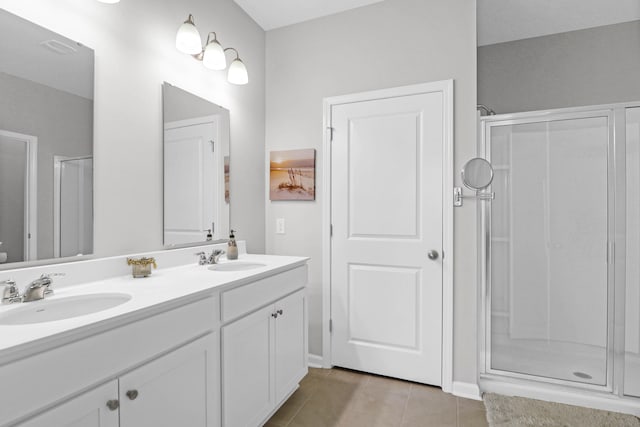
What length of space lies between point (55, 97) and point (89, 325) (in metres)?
1.04

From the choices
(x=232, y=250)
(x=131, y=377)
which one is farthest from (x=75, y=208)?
(x=232, y=250)

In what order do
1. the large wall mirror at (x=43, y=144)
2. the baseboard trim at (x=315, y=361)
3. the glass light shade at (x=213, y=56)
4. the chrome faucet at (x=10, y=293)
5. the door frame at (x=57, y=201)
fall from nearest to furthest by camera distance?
the chrome faucet at (x=10, y=293) < the large wall mirror at (x=43, y=144) < the door frame at (x=57, y=201) < the glass light shade at (x=213, y=56) < the baseboard trim at (x=315, y=361)

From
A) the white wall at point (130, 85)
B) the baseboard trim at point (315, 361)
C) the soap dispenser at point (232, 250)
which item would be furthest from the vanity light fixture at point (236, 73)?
the baseboard trim at point (315, 361)

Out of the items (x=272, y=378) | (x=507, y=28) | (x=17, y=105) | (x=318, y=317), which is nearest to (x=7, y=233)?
(x=17, y=105)

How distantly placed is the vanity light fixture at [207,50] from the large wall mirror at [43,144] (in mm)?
483

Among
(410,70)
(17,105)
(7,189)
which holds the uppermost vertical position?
(410,70)

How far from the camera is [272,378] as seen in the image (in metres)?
1.83

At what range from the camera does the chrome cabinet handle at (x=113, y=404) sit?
1.00m

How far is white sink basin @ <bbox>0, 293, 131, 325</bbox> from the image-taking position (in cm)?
109

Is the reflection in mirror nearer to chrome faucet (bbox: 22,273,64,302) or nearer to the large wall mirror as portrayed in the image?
the large wall mirror

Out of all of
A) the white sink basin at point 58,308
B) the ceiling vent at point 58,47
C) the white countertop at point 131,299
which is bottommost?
the white sink basin at point 58,308

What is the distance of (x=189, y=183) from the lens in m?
2.02

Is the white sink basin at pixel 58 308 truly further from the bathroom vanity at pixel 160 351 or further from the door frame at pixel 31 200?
the door frame at pixel 31 200

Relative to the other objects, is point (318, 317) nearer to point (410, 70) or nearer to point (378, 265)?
point (378, 265)
